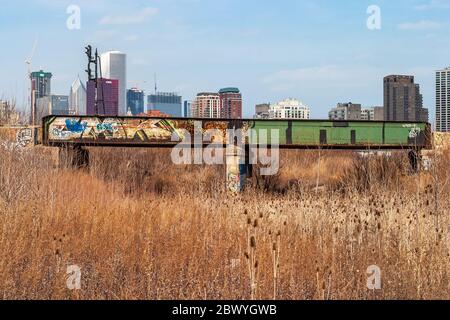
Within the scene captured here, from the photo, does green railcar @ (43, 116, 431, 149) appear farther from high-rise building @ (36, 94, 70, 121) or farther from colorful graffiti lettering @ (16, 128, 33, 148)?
colorful graffiti lettering @ (16, 128, 33, 148)

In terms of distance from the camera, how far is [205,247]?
8.23m

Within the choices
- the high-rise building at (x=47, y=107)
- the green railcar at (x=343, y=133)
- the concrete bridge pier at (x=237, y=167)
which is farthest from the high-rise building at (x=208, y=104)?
the concrete bridge pier at (x=237, y=167)

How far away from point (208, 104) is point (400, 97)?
92.9 feet

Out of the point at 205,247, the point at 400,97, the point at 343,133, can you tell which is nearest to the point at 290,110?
the point at 400,97

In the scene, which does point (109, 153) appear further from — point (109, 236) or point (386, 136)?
point (109, 236)

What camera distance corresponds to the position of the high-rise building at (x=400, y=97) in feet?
107

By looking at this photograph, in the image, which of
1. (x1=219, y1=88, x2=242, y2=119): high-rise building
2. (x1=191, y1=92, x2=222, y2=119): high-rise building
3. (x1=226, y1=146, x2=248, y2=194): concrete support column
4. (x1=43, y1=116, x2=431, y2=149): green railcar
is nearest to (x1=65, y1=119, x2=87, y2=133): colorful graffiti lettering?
(x1=43, y1=116, x2=431, y2=149): green railcar

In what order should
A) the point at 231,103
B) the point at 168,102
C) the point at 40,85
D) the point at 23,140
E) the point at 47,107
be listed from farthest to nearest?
1. the point at 168,102
2. the point at 231,103
3. the point at 40,85
4. the point at 47,107
5. the point at 23,140

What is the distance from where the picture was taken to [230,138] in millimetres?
25562

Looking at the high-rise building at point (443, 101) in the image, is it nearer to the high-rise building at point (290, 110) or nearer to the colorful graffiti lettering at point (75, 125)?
the colorful graffiti lettering at point (75, 125)

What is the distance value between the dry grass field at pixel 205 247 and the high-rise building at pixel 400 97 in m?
22.1

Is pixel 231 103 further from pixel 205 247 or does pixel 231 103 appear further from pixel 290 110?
pixel 205 247

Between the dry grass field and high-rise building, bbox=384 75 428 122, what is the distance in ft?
72.4
